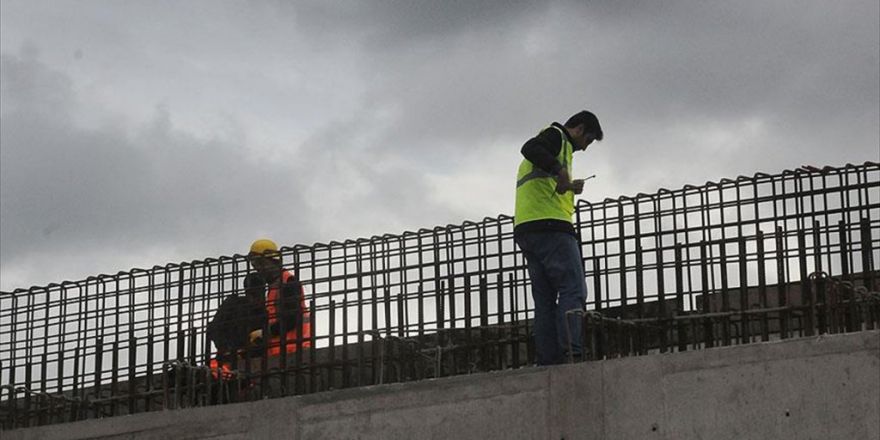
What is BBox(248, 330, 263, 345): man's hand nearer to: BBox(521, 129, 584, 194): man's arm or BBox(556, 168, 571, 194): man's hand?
BBox(521, 129, 584, 194): man's arm

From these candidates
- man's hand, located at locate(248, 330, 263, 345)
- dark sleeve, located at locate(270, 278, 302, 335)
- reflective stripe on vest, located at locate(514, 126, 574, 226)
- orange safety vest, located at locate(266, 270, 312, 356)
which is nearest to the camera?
reflective stripe on vest, located at locate(514, 126, 574, 226)

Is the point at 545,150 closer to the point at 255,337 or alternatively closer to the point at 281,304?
the point at 281,304

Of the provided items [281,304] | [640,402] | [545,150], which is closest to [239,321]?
[281,304]

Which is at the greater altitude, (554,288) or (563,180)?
(563,180)

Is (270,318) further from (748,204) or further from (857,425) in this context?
(857,425)

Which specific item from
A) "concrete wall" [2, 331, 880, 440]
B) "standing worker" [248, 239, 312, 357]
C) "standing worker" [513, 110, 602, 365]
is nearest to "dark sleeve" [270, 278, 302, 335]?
"standing worker" [248, 239, 312, 357]

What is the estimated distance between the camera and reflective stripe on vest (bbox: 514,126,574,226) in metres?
12.5

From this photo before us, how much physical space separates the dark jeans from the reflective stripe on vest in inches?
5.1

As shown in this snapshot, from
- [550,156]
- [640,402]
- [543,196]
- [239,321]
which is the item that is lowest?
[640,402]

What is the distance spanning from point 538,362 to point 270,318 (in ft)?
8.32

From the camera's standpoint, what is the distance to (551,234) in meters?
12.5

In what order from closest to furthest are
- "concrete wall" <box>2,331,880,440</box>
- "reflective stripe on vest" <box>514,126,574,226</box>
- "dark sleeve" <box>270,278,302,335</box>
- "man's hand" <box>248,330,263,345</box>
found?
"concrete wall" <box>2,331,880,440</box>, "reflective stripe on vest" <box>514,126,574,226</box>, "dark sleeve" <box>270,278,302,335</box>, "man's hand" <box>248,330,263,345</box>

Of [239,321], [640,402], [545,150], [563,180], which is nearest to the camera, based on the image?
[640,402]

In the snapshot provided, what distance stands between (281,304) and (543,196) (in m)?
2.49
